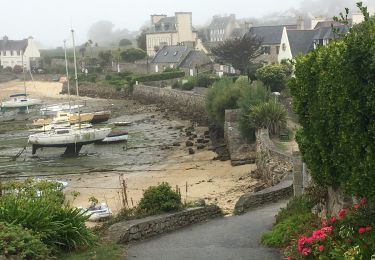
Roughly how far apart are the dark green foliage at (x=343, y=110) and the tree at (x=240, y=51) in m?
53.4

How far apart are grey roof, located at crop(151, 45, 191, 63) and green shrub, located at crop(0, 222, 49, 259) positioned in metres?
72.9

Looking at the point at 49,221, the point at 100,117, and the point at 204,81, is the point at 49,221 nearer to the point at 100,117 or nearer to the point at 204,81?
the point at 100,117

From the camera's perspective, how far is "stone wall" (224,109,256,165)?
106 feet

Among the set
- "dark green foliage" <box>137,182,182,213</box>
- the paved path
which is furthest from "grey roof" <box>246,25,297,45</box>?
"dark green foliage" <box>137,182,182,213</box>

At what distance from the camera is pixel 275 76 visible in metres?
45.8

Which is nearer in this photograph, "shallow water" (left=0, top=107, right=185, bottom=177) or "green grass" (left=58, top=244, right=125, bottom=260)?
"green grass" (left=58, top=244, right=125, bottom=260)

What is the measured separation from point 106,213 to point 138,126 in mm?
33366

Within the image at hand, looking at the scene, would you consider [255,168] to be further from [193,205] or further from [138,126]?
[138,126]

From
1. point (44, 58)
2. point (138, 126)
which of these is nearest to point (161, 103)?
point (138, 126)

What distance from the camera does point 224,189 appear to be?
26.0 m

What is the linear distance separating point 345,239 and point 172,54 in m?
78.2

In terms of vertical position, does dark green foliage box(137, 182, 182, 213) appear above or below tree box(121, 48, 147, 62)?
below

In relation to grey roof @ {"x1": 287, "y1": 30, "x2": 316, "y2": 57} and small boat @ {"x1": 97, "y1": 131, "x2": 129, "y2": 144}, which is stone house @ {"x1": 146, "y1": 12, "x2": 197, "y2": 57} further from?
small boat @ {"x1": 97, "y1": 131, "x2": 129, "y2": 144}

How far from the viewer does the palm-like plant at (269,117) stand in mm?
31406
